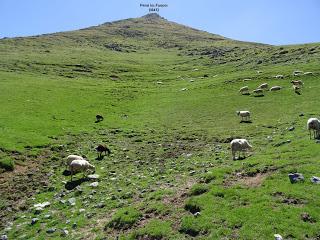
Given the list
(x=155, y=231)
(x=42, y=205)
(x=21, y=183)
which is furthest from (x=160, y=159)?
(x=155, y=231)

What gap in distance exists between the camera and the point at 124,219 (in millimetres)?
21031

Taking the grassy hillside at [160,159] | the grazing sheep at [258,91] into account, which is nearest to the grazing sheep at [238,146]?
the grassy hillside at [160,159]

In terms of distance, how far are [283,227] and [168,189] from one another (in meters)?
8.12

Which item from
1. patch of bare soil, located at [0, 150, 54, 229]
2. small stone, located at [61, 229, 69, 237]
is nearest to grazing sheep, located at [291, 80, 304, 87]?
patch of bare soil, located at [0, 150, 54, 229]

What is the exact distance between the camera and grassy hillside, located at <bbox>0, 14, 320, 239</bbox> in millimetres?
19828

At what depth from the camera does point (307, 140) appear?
29.9m

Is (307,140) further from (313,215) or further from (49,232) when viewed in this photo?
(49,232)

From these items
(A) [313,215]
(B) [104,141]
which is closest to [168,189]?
(A) [313,215]

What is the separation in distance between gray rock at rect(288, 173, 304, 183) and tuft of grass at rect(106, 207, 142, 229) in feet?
26.1

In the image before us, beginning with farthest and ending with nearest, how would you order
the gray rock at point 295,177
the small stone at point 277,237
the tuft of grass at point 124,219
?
the gray rock at point 295,177 → the tuft of grass at point 124,219 → the small stone at point 277,237

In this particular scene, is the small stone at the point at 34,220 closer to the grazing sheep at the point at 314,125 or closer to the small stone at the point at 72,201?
the small stone at the point at 72,201

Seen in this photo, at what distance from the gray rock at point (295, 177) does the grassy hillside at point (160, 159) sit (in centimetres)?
55

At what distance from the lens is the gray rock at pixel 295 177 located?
2186cm

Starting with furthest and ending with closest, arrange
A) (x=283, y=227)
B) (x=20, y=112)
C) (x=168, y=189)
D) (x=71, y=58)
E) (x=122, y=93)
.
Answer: (x=71, y=58) < (x=122, y=93) < (x=20, y=112) < (x=168, y=189) < (x=283, y=227)
